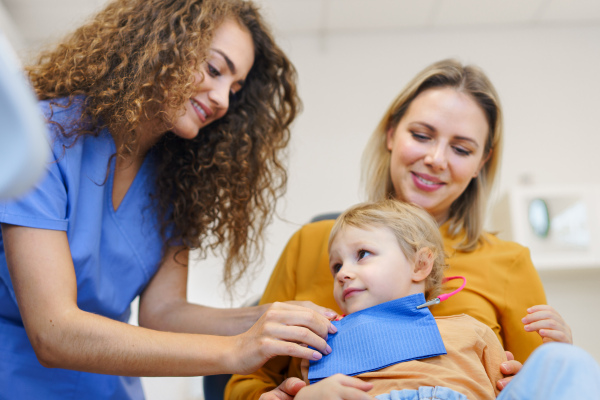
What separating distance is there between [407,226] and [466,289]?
252 mm

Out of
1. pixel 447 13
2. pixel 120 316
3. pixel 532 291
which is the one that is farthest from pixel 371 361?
pixel 447 13

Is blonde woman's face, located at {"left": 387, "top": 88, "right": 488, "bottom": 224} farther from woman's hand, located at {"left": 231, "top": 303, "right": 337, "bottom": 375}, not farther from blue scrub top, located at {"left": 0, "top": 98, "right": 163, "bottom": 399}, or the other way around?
blue scrub top, located at {"left": 0, "top": 98, "right": 163, "bottom": 399}

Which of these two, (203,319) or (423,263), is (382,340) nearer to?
(423,263)

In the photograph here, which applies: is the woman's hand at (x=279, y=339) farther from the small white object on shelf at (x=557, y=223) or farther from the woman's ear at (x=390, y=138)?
the small white object on shelf at (x=557, y=223)

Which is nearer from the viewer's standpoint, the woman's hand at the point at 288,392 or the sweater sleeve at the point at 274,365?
the woman's hand at the point at 288,392

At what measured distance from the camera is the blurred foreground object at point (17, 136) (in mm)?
378

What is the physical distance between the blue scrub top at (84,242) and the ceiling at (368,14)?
7.88 ft

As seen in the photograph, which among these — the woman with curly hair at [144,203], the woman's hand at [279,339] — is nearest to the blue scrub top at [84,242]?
the woman with curly hair at [144,203]

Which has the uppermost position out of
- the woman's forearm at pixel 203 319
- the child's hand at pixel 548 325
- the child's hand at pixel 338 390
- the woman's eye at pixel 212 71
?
the woman's eye at pixel 212 71

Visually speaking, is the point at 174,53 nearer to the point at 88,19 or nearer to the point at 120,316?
the point at 88,19

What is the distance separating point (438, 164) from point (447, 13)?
265 cm

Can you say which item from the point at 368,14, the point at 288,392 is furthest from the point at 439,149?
the point at 368,14

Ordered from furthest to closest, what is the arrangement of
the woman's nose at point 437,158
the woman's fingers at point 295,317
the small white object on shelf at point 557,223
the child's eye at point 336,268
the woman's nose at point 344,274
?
the small white object on shelf at point 557,223 < the woman's nose at point 437,158 < the child's eye at point 336,268 < the woman's nose at point 344,274 < the woman's fingers at point 295,317

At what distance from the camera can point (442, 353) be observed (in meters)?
1.01
